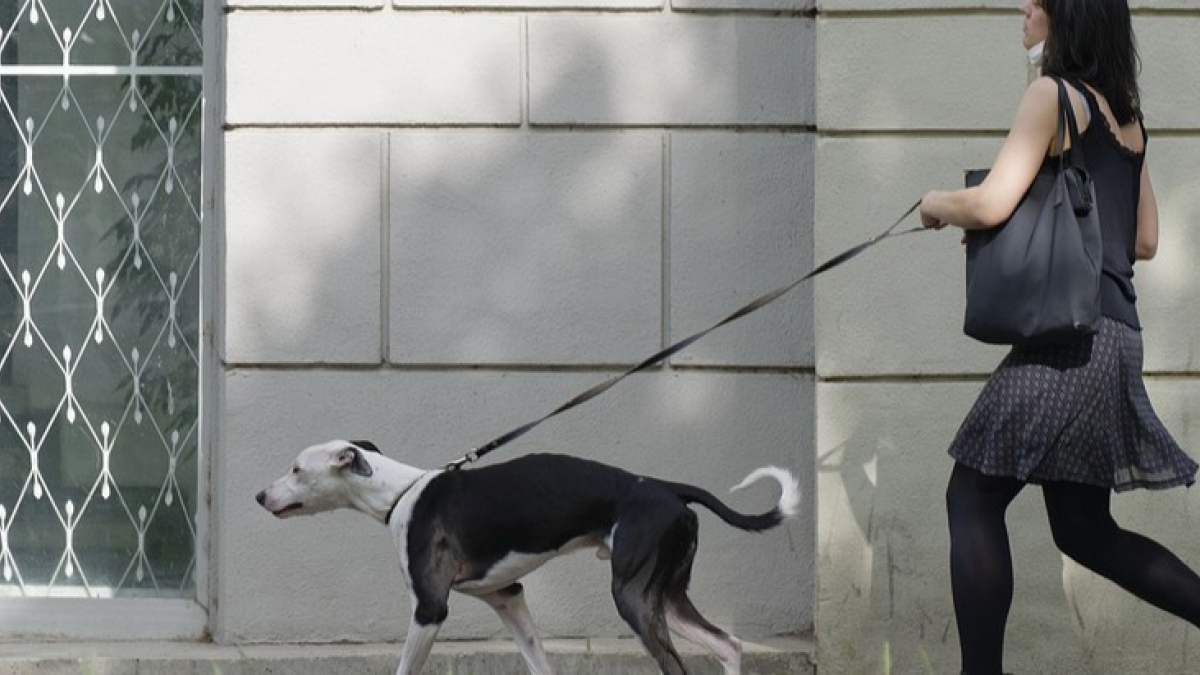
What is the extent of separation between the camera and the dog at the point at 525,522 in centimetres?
571

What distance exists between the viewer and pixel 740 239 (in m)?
7.43

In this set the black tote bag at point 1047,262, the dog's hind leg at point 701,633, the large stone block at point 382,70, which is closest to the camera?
the black tote bag at point 1047,262

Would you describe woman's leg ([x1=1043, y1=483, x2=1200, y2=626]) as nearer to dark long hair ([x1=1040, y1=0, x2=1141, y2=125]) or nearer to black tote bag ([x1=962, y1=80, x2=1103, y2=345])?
black tote bag ([x1=962, y1=80, x2=1103, y2=345])

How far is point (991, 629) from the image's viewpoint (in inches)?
218

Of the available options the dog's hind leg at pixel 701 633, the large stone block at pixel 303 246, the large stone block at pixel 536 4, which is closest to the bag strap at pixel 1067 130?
the dog's hind leg at pixel 701 633

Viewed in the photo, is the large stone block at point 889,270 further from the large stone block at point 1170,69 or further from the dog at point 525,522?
the dog at point 525,522

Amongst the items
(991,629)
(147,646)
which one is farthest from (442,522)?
(147,646)

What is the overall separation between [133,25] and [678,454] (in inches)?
94.9

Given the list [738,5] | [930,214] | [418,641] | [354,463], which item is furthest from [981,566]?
[738,5]

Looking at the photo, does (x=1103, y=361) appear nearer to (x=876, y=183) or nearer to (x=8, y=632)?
(x=876, y=183)

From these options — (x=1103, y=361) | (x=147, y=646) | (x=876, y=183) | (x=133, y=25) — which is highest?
(x=133, y=25)

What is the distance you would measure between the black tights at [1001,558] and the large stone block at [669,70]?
2.16m

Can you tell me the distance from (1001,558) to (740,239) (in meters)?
2.17

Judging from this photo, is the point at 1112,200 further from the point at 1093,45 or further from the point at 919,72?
the point at 919,72
